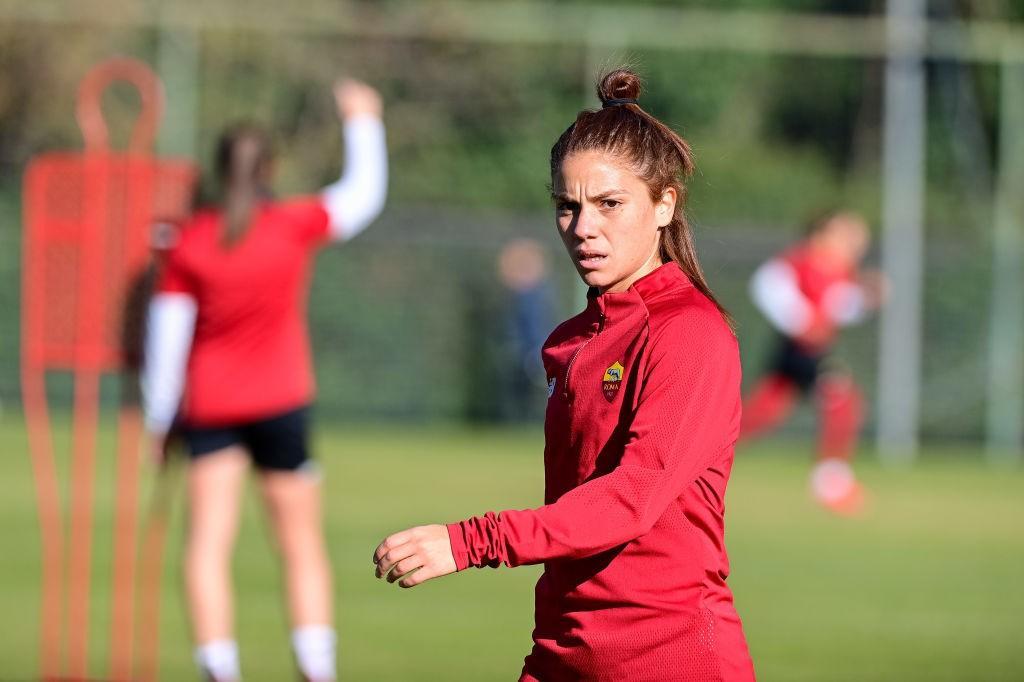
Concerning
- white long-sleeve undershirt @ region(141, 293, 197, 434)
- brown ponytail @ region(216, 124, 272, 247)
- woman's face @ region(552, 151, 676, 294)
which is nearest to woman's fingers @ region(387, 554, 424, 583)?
woman's face @ region(552, 151, 676, 294)

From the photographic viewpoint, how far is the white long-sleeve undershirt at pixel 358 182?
22.1ft

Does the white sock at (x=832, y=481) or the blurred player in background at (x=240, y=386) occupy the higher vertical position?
the blurred player in background at (x=240, y=386)

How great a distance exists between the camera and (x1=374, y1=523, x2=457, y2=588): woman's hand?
3135 mm

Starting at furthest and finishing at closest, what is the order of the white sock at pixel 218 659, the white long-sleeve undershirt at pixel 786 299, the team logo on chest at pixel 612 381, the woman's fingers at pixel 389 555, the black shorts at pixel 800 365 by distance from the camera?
the black shorts at pixel 800 365
the white long-sleeve undershirt at pixel 786 299
the white sock at pixel 218 659
the team logo on chest at pixel 612 381
the woman's fingers at pixel 389 555

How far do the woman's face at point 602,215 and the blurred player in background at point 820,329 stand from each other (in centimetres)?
1063

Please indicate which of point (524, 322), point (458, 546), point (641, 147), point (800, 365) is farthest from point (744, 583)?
point (524, 322)

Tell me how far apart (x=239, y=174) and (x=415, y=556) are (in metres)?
3.57

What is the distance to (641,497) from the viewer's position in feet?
11.1

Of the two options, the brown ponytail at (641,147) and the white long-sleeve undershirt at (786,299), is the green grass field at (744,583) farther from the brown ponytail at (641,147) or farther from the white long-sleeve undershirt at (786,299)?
the brown ponytail at (641,147)

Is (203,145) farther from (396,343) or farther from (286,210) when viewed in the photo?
(286,210)

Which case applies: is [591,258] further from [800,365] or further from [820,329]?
[800,365]

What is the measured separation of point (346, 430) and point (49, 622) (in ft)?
38.0

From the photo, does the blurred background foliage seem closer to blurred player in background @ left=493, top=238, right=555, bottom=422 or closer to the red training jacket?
blurred player in background @ left=493, top=238, right=555, bottom=422

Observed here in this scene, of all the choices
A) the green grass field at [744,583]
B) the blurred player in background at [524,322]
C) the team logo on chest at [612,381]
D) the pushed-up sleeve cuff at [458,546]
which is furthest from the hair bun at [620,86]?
the blurred player in background at [524,322]
